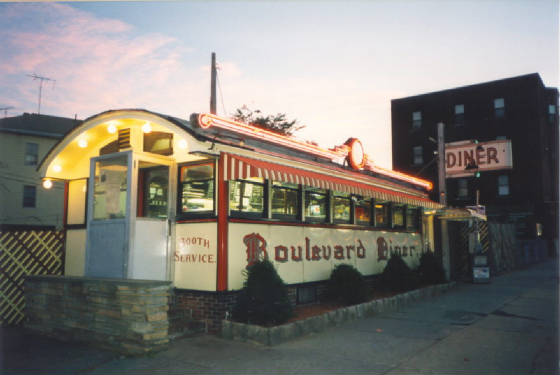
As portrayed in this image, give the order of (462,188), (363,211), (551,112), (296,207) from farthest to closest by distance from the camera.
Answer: (551,112)
(462,188)
(363,211)
(296,207)

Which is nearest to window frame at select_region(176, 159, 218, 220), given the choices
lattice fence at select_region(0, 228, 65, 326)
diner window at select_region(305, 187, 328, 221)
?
diner window at select_region(305, 187, 328, 221)

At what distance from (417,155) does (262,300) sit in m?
31.5

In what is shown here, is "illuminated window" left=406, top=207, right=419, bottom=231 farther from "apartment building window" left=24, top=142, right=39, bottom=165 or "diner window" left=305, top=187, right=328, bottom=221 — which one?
"apartment building window" left=24, top=142, right=39, bottom=165

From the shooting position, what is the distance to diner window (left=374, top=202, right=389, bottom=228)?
13.2m

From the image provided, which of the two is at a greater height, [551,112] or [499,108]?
[551,112]

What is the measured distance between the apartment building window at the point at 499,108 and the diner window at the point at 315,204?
1077 inches

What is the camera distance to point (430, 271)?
1331cm

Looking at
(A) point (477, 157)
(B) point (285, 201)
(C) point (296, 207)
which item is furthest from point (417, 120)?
(B) point (285, 201)

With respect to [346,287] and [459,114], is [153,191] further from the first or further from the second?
[459,114]

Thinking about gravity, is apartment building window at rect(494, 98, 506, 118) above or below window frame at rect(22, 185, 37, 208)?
above

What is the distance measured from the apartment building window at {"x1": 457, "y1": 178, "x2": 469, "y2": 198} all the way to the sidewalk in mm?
26296

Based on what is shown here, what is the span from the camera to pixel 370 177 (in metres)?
12.8

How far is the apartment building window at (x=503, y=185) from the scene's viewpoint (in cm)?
3312

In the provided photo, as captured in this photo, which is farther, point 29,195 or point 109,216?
point 29,195
